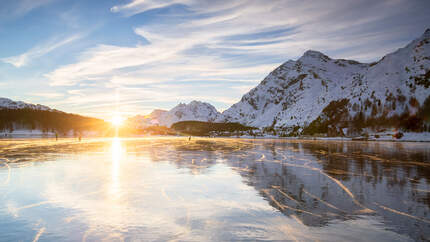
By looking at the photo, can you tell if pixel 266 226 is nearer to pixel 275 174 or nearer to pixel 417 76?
pixel 275 174

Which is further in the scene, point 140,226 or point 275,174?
point 275,174

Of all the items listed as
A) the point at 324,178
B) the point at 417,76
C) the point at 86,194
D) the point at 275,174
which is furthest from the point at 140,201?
the point at 417,76

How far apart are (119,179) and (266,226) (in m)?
11.4

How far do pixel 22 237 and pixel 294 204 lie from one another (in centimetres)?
924

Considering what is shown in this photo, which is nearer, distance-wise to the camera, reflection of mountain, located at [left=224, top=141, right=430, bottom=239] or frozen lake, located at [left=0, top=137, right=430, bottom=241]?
frozen lake, located at [left=0, top=137, right=430, bottom=241]

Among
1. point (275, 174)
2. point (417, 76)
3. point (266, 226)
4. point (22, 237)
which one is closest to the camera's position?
point (22, 237)

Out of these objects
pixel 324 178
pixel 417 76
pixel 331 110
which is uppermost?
pixel 417 76

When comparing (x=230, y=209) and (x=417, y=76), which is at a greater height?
(x=417, y=76)

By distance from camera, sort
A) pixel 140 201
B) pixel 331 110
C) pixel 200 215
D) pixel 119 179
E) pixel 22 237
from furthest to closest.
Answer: pixel 331 110
pixel 119 179
pixel 140 201
pixel 200 215
pixel 22 237

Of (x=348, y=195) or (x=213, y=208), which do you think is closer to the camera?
(x=213, y=208)

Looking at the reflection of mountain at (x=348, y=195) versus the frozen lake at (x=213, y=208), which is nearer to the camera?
the frozen lake at (x=213, y=208)

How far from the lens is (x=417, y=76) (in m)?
132

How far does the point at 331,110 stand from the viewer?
554 feet

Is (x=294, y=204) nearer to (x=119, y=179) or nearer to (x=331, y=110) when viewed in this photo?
(x=119, y=179)
